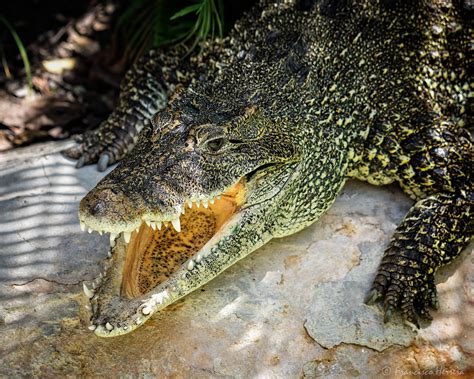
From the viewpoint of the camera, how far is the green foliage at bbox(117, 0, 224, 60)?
5.56 m

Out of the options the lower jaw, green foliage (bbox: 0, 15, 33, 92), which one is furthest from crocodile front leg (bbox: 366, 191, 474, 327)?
green foliage (bbox: 0, 15, 33, 92)

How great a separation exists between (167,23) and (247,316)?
3361 mm

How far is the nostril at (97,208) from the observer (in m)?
3.32

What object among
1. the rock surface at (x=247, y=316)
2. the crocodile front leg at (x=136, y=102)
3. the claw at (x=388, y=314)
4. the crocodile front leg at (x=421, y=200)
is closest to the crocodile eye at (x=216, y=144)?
the rock surface at (x=247, y=316)

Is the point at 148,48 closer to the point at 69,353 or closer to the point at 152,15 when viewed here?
the point at 152,15

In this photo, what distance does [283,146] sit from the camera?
413 centimetres

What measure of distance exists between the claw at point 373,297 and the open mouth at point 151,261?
3.19ft

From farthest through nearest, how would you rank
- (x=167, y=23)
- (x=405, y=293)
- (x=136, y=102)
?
(x=167, y=23) < (x=136, y=102) < (x=405, y=293)

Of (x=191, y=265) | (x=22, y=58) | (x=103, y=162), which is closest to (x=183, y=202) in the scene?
(x=191, y=265)

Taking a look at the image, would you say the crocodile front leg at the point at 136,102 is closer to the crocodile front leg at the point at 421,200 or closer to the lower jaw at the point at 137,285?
the lower jaw at the point at 137,285

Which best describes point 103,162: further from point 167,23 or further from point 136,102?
point 167,23

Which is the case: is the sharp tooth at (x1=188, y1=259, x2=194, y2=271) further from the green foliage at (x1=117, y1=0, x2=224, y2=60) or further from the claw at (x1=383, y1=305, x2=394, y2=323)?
the green foliage at (x1=117, y1=0, x2=224, y2=60)

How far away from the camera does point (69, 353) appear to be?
357cm

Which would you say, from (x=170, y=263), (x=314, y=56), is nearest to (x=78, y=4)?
(x=314, y=56)
